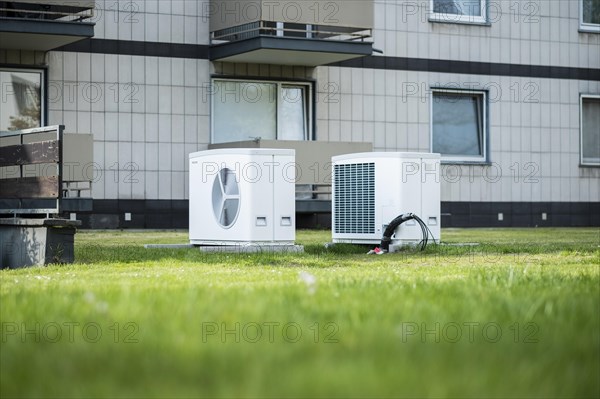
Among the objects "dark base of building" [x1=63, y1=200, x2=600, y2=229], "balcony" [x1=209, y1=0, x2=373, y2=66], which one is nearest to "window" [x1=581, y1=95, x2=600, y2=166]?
"dark base of building" [x1=63, y1=200, x2=600, y2=229]

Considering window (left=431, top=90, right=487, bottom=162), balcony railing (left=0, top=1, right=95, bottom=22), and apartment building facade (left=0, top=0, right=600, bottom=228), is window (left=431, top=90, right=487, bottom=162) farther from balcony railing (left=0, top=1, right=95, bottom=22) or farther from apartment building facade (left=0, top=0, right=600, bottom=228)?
balcony railing (left=0, top=1, right=95, bottom=22)

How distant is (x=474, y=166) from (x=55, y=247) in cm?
1544

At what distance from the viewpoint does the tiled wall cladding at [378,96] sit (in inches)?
792

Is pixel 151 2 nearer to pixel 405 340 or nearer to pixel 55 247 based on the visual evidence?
pixel 55 247

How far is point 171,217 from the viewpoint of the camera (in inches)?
817

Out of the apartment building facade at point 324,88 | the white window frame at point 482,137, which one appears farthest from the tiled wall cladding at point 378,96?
the white window frame at point 482,137

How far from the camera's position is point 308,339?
11.1 feet

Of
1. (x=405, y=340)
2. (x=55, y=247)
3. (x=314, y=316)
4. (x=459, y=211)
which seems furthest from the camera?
(x=459, y=211)

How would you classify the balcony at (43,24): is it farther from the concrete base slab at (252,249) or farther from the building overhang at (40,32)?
the concrete base slab at (252,249)

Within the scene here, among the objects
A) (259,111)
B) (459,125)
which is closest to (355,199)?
(259,111)

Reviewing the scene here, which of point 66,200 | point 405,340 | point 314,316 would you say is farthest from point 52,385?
point 66,200

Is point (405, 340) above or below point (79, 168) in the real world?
below

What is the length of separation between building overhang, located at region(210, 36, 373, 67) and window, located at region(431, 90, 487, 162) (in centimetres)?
313

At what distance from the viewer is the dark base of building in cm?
2012
